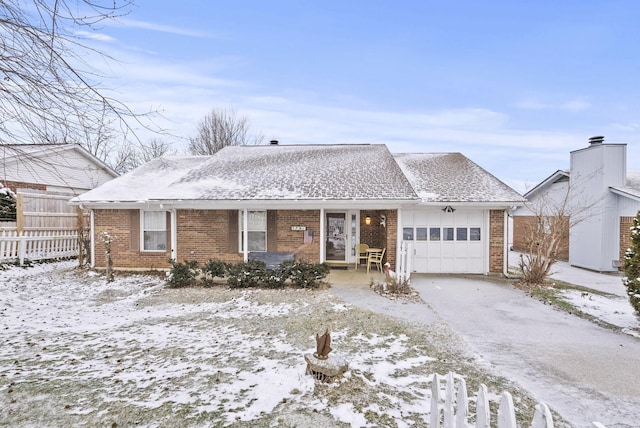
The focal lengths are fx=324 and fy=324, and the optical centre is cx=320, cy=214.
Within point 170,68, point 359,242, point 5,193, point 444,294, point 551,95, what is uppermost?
point 551,95

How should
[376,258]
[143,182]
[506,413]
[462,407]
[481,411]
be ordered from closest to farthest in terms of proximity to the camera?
[506,413], [481,411], [462,407], [376,258], [143,182]

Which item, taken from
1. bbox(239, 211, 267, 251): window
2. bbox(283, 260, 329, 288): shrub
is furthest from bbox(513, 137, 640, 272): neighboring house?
bbox(239, 211, 267, 251): window

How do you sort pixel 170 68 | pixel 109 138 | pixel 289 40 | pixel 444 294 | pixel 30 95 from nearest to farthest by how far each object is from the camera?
1. pixel 30 95
2. pixel 109 138
3. pixel 170 68
4. pixel 444 294
5. pixel 289 40

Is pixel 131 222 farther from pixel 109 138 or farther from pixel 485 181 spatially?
pixel 485 181

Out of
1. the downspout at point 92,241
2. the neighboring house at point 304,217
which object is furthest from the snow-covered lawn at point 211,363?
the downspout at point 92,241

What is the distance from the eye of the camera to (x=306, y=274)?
9.59 m

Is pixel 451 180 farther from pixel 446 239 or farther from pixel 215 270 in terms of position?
pixel 215 270

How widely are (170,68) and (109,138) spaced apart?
2.67 m

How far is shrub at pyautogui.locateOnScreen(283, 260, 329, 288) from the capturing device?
31.4 feet

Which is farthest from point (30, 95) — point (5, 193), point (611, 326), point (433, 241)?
point (5, 193)

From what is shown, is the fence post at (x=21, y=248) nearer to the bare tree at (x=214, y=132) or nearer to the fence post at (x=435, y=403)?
the fence post at (x=435, y=403)

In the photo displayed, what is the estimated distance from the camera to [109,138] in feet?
13.0

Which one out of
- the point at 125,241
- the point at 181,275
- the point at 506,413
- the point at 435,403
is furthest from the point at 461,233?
the point at 125,241

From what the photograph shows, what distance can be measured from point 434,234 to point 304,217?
4.81 metres
